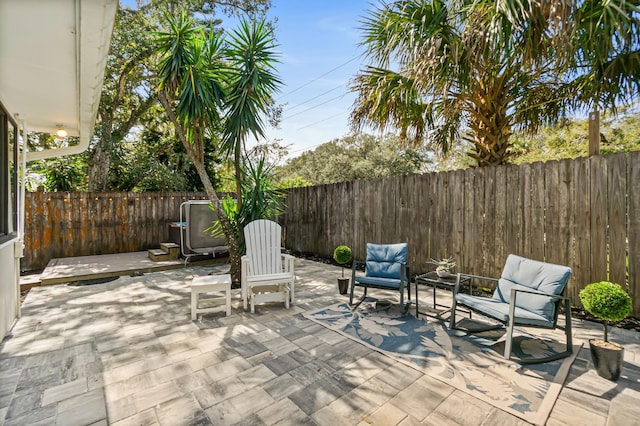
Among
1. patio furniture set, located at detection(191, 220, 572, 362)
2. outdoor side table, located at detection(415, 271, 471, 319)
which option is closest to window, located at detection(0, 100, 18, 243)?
patio furniture set, located at detection(191, 220, 572, 362)

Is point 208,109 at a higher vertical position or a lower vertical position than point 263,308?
higher

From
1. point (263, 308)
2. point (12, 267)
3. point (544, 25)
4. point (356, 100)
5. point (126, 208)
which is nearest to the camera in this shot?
point (544, 25)

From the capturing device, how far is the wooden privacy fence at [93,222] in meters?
6.29

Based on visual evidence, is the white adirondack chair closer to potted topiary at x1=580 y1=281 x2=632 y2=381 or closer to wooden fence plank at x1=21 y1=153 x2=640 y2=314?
wooden fence plank at x1=21 y1=153 x2=640 y2=314

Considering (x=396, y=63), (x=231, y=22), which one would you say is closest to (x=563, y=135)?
(x=396, y=63)

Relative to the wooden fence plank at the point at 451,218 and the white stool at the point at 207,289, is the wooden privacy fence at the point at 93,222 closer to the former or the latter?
the wooden fence plank at the point at 451,218

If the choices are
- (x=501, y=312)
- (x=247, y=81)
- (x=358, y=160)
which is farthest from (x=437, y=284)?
(x=358, y=160)

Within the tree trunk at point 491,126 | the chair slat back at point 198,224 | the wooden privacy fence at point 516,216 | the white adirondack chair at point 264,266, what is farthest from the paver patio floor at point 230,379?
the chair slat back at point 198,224

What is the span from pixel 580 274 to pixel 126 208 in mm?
8686

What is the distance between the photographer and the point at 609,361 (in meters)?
2.17

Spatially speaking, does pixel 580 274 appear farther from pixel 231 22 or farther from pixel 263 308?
pixel 231 22

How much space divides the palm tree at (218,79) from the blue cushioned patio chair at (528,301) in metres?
3.55

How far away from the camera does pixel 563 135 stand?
11188mm

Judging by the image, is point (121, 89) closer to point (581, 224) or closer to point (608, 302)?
point (581, 224)
